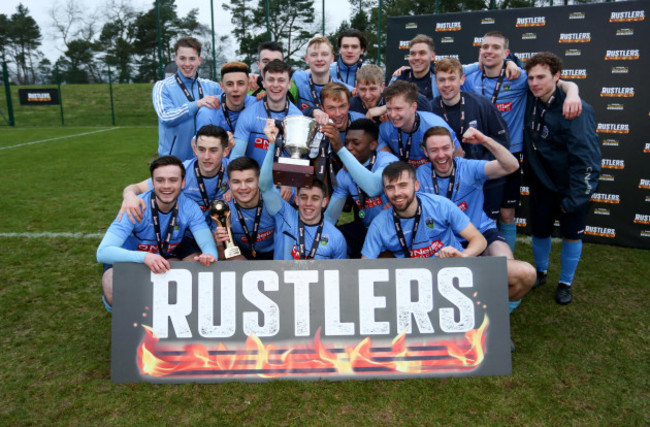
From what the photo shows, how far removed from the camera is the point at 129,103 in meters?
27.0

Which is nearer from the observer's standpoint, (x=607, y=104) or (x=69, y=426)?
(x=69, y=426)

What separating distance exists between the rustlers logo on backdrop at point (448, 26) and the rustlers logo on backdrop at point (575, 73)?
1.52 m

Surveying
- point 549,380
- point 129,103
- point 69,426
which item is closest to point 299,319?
point 69,426

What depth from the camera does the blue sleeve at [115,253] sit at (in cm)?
319

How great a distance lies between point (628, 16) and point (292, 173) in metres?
4.87

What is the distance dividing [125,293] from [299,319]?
3.72 ft

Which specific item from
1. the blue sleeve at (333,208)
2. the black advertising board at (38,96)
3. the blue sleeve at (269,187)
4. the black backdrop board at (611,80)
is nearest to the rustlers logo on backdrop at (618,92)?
the black backdrop board at (611,80)

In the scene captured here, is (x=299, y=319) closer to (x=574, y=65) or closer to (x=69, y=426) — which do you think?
(x=69, y=426)

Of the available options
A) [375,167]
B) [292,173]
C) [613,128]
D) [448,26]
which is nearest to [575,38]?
[613,128]

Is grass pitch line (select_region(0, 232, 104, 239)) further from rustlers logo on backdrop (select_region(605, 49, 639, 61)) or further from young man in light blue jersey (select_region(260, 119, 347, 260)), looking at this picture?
rustlers logo on backdrop (select_region(605, 49, 639, 61))

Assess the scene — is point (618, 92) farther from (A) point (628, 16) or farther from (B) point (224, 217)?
(B) point (224, 217)

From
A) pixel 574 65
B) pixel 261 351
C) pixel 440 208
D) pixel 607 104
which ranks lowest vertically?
pixel 261 351

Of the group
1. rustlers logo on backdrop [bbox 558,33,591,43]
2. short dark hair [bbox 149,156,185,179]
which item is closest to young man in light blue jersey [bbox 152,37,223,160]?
short dark hair [bbox 149,156,185,179]

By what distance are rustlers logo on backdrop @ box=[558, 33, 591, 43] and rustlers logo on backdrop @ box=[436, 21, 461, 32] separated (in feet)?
4.31
